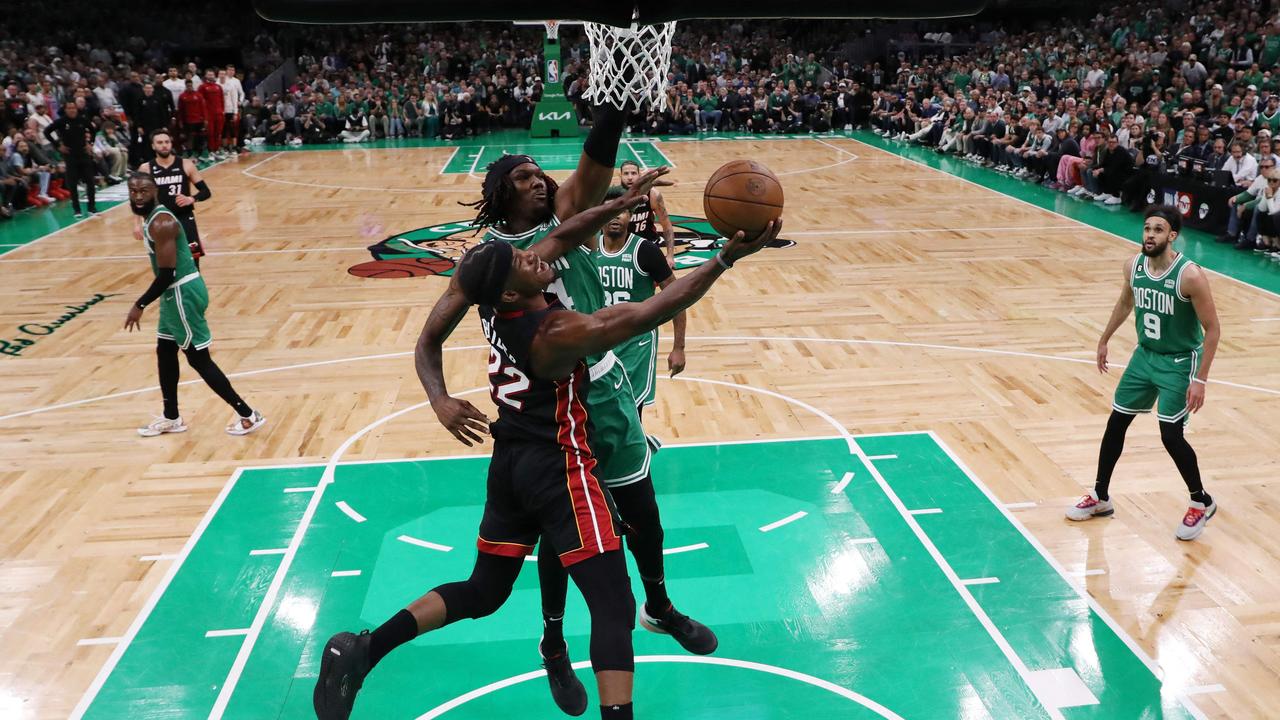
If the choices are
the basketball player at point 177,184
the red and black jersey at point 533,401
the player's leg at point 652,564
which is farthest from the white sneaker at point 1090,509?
the basketball player at point 177,184

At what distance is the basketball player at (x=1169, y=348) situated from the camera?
16.2 ft

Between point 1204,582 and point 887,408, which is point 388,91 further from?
point 1204,582

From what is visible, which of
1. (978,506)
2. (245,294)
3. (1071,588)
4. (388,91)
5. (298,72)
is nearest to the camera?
(1071,588)

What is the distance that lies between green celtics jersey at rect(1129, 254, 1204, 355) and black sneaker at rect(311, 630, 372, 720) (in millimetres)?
3787

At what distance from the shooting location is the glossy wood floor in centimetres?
472

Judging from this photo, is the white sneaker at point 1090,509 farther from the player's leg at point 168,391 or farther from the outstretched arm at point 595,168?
the player's leg at point 168,391

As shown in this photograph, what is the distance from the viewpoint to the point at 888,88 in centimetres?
2753

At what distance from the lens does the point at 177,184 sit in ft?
25.6

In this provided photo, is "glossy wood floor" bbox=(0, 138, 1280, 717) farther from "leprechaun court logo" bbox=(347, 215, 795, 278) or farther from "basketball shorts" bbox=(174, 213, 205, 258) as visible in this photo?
"basketball shorts" bbox=(174, 213, 205, 258)

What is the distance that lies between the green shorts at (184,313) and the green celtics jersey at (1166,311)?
5.22m

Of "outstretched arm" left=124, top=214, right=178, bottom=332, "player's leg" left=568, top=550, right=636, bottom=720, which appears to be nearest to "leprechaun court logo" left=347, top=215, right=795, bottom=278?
"outstretched arm" left=124, top=214, right=178, bottom=332

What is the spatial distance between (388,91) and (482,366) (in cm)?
1931

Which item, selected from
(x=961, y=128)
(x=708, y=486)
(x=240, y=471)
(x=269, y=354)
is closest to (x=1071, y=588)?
(x=708, y=486)

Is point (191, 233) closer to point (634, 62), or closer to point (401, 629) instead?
Result: point (634, 62)
